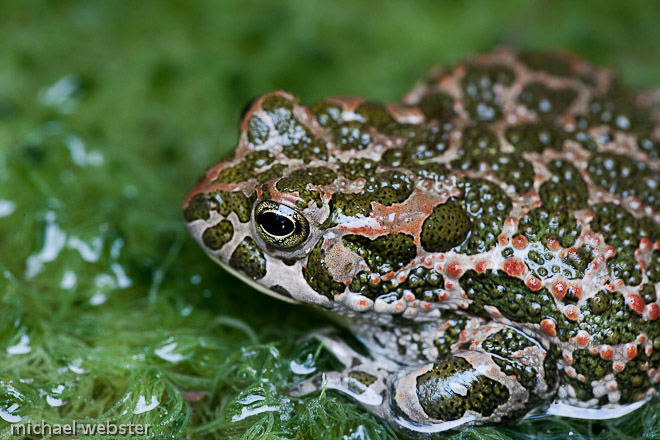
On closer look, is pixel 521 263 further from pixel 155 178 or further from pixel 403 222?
pixel 155 178

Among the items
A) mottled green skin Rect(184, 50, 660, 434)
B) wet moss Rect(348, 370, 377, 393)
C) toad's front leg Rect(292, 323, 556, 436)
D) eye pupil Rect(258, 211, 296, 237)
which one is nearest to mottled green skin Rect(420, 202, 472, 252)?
mottled green skin Rect(184, 50, 660, 434)

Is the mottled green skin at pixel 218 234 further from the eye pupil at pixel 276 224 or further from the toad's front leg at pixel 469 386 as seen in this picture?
the toad's front leg at pixel 469 386

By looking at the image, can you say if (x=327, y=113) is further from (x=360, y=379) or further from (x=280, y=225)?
(x=360, y=379)

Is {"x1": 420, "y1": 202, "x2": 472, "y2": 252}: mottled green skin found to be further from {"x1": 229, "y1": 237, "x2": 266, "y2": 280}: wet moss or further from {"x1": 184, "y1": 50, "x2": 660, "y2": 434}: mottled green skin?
{"x1": 229, "y1": 237, "x2": 266, "y2": 280}: wet moss

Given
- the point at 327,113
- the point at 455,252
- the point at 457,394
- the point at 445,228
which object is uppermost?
the point at 327,113

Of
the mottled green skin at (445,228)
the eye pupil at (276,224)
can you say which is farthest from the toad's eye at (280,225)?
the mottled green skin at (445,228)

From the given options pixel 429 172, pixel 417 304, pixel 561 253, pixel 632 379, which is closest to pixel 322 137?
pixel 429 172

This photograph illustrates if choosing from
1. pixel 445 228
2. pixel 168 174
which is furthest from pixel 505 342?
pixel 168 174
